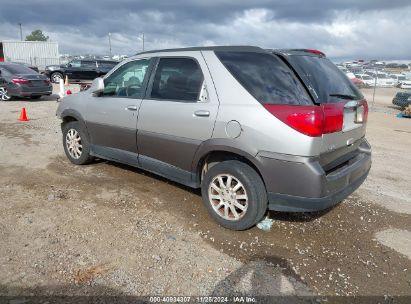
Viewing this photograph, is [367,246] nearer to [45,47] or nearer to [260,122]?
[260,122]

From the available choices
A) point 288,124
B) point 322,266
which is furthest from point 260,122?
point 322,266

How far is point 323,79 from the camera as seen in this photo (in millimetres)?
3420

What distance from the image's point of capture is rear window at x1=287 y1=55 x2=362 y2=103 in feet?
10.5

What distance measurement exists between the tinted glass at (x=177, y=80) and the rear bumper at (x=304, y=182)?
115 cm

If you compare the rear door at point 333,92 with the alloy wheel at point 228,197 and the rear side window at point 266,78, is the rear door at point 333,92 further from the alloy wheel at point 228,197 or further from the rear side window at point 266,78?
the alloy wheel at point 228,197

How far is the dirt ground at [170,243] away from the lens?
2.83 m

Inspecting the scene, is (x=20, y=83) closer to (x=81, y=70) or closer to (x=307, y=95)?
(x=81, y=70)

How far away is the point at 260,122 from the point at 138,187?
7.54 ft

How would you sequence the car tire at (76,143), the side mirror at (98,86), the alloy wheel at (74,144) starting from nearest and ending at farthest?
the side mirror at (98,86)
the car tire at (76,143)
the alloy wheel at (74,144)

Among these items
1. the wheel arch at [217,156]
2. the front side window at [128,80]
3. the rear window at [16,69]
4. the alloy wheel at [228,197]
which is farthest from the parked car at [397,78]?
the alloy wheel at [228,197]

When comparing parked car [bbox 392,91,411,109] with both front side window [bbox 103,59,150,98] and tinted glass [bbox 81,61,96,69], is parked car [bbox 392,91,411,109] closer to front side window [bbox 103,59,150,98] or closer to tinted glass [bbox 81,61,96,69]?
front side window [bbox 103,59,150,98]

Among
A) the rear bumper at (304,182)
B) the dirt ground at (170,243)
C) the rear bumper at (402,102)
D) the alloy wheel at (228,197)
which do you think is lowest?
the dirt ground at (170,243)

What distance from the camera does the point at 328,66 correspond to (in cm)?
375

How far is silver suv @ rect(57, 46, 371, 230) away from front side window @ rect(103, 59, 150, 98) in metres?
0.02
